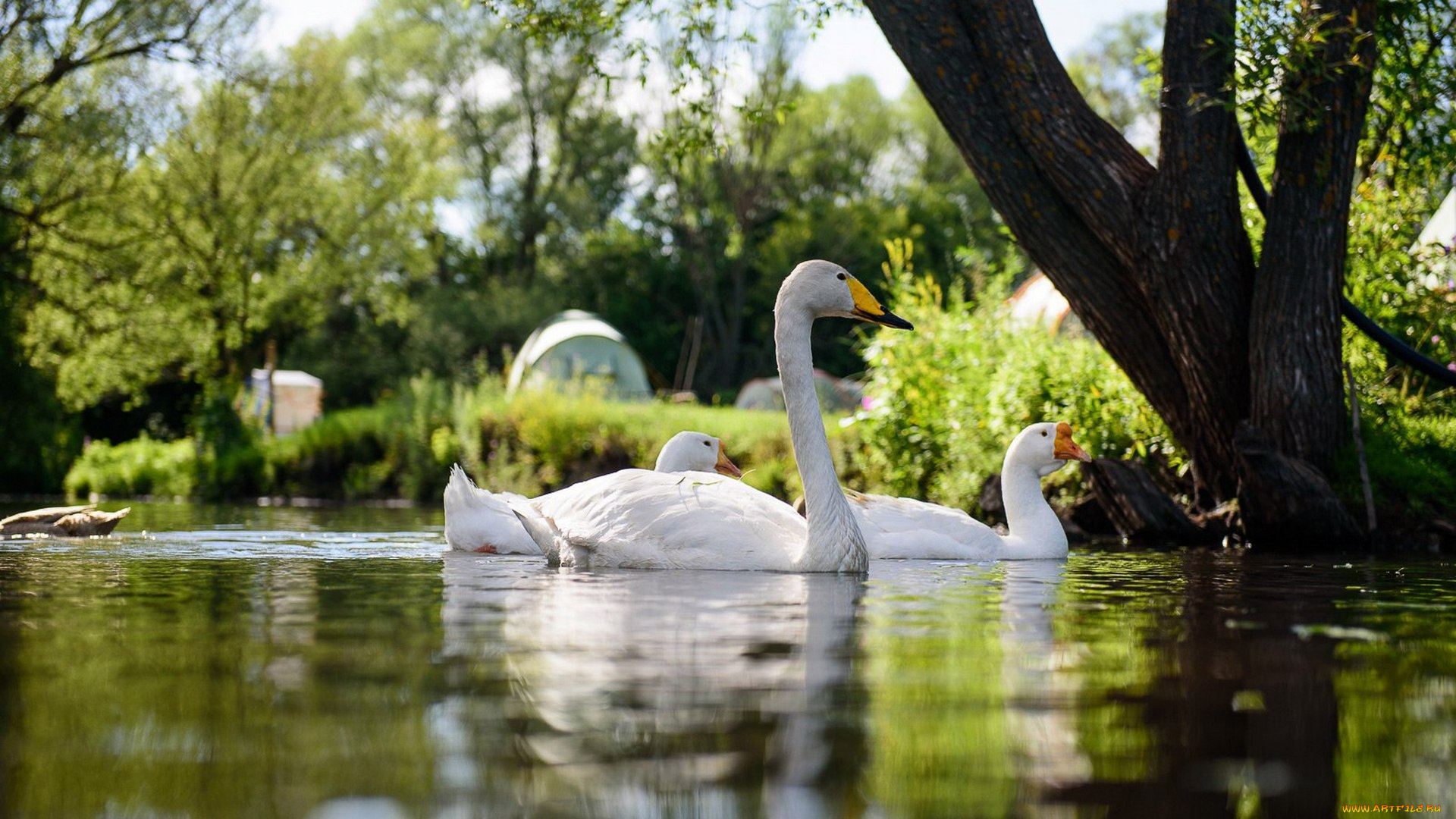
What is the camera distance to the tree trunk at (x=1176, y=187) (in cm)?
952

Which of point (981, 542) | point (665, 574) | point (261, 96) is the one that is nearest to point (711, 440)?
point (981, 542)

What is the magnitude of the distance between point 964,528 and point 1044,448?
1.28 meters

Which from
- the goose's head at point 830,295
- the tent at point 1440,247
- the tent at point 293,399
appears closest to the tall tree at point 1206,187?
the tent at point 1440,247

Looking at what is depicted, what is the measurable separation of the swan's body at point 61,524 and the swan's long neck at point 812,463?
5.16m

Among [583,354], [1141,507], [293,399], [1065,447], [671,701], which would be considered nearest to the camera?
[671,701]

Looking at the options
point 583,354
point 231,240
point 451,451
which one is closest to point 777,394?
point 583,354

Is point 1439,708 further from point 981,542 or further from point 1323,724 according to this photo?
point 981,542

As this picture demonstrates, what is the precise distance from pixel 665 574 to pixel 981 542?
2.50 meters

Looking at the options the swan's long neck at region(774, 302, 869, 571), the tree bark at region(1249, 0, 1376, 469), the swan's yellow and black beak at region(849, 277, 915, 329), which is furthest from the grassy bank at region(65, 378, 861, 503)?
the swan's yellow and black beak at region(849, 277, 915, 329)

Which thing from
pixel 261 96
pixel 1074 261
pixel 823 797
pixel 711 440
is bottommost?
pixel 823 797

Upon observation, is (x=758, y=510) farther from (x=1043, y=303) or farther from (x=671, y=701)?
(x=1043, y=303)

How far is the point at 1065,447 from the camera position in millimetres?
9898

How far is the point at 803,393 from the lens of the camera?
7.48 meters

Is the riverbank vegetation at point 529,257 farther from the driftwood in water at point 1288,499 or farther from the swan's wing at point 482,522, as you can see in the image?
the swan's wing at point 482,522
